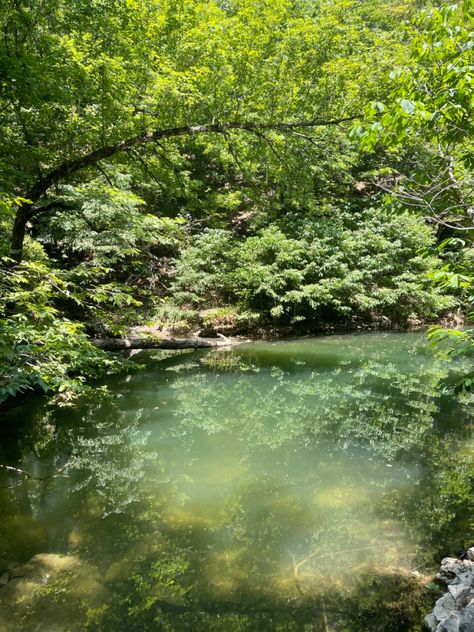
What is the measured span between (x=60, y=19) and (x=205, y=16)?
33.3 feet

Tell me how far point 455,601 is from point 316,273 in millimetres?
13300

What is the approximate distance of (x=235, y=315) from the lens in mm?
14828

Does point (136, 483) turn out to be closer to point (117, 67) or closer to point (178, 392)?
point (178, 392)

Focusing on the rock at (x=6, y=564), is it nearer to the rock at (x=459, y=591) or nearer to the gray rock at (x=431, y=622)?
the gray rock at (x=431, y=622)

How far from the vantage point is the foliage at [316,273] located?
1465 cm

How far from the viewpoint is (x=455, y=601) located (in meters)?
2.59

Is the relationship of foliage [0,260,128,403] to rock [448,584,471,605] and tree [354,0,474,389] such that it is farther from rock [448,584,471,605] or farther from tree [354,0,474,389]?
rock [448,584,471,605]

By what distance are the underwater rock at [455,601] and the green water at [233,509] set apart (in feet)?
0.52

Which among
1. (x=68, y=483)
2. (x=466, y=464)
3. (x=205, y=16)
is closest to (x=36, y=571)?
(x=68, y=483)

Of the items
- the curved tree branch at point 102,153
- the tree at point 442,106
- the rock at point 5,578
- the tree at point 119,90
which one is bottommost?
the rock at point 5,578

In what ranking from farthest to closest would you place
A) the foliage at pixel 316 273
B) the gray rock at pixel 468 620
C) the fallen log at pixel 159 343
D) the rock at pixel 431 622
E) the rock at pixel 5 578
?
the foliage at pixel 316 273, the fallen log at pixel 159 343, the rock at pixel 5 578, the rock at pixel 431 622, the gray rock at pixel 468 620

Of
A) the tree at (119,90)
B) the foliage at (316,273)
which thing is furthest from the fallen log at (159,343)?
the tree at (119,90)

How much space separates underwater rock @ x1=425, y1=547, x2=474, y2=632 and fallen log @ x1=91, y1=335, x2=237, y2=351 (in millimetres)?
8434

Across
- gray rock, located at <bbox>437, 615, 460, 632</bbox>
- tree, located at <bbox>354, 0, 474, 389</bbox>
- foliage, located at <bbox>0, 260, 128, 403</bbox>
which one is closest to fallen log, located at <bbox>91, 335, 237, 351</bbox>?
foliage, located at <bbox>0, 260, 128, 403</bbox>
